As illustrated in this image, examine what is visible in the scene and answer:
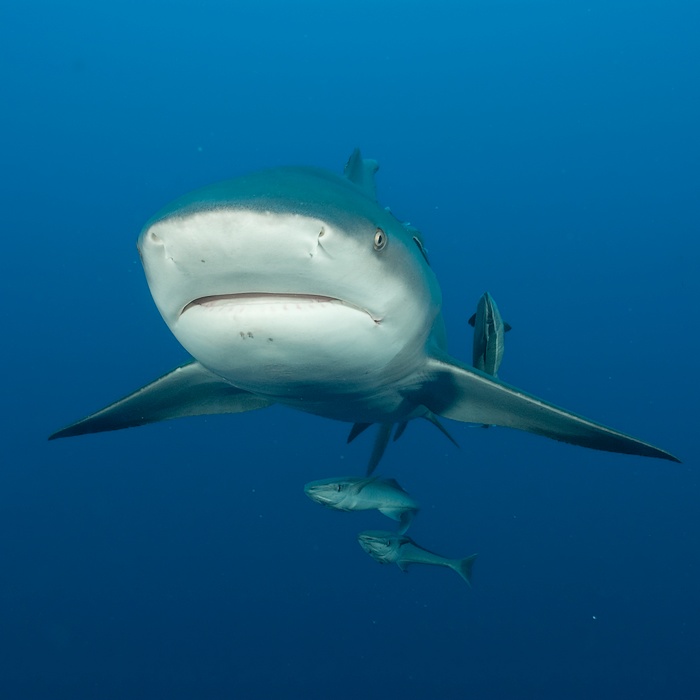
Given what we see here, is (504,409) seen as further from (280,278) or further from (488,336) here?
(280,278)

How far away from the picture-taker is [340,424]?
130 ft

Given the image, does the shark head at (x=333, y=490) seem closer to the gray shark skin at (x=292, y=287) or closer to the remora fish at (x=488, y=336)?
the remora fish at (x=488, y=336)

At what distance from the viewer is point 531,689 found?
712 inches

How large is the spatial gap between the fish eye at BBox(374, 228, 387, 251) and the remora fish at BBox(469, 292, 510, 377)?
2.47 m

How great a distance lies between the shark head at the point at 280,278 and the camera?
1692 millimetres

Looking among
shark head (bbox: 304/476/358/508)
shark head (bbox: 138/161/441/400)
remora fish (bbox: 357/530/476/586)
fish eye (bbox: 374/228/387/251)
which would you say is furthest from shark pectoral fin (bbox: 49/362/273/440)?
remora fish (bbox: 357/530/476/586)

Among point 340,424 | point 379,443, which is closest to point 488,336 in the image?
point 379,443

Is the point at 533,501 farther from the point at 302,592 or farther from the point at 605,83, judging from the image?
Result: the point at 605,83

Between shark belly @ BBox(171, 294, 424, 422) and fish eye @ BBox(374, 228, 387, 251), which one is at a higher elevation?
fish eye @ BBox(374, 228, 387, 251)

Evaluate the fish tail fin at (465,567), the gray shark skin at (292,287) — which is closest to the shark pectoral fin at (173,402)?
the gray shark skin at (292,287)

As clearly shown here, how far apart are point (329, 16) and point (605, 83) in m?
29.0

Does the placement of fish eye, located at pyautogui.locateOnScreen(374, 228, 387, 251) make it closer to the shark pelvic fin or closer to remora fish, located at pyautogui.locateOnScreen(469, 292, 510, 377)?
remora fish, located at pyautogui.locateOnScreen(469, 292, 510, 377)

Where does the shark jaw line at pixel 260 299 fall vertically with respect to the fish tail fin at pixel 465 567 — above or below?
above

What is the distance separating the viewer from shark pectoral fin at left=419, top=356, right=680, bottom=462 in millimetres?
3225
